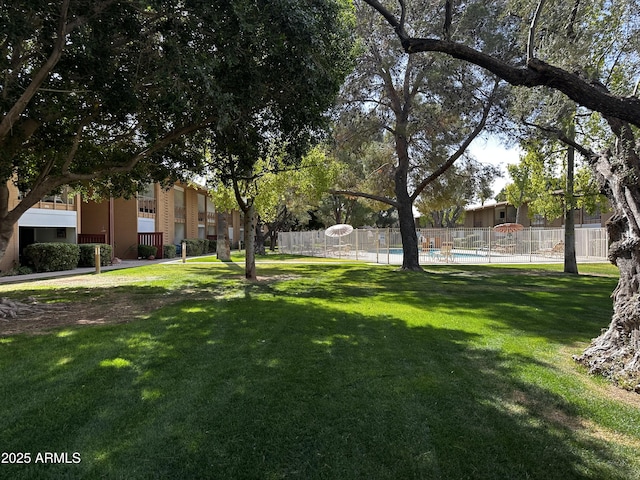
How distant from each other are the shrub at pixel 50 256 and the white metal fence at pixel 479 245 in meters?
16.0

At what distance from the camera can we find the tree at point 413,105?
1416 centimetres

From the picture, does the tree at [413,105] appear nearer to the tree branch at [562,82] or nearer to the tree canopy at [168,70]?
the tree canopy at [168,70]

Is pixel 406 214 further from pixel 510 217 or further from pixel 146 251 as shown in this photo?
pixel 510 217

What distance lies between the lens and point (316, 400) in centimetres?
393

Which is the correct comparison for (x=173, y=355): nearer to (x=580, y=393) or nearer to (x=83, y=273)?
(x=580, y=393)

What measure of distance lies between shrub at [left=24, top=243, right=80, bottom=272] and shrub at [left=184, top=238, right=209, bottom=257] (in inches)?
490

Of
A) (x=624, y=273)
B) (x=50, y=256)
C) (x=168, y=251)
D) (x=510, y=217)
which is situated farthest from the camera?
(x=510, y=217)

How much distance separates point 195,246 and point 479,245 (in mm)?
21151

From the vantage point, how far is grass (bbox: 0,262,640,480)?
292 cm

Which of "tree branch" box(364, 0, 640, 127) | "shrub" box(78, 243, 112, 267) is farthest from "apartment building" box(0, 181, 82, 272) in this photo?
"tree branch" box(364, 0, 640, 127)

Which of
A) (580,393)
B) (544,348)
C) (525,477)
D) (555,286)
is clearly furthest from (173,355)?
(555,286)

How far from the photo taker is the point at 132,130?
10.5 meters

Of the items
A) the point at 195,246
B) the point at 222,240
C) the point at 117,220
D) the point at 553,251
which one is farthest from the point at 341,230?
the point at 117,220

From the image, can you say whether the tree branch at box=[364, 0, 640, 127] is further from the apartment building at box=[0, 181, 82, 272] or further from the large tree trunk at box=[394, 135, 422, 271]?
the apartment building at box=[0, 181, 82, 272]
